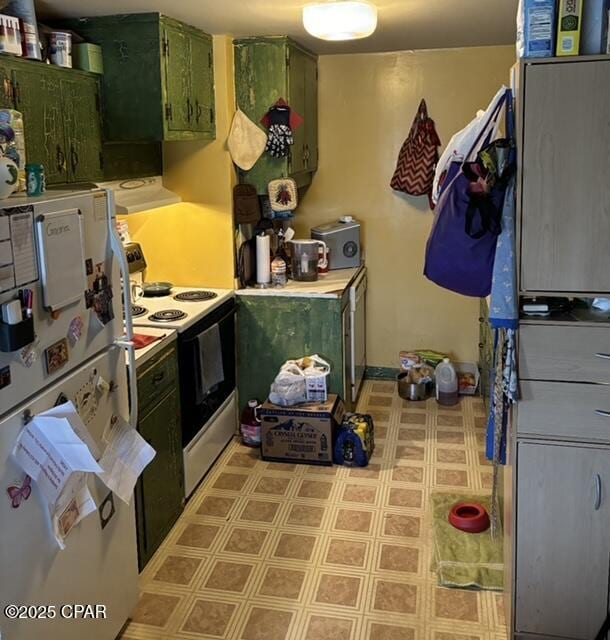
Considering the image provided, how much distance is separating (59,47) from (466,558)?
265 cm

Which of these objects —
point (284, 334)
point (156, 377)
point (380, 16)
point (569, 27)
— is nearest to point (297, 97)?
point (380, 16)

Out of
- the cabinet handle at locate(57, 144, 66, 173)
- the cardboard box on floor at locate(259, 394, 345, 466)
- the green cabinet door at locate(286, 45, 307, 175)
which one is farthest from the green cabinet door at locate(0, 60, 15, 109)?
the cardboard box on floor at locate(259, 394, 345, 466)

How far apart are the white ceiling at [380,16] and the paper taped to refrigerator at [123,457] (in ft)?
5.67

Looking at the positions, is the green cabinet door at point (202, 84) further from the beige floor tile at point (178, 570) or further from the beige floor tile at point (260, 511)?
the beige floor tile at point (178, 570)

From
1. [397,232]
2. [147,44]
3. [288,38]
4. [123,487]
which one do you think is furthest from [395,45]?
[123,487]

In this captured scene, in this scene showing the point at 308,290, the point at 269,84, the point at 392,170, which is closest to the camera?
the point at 269,84

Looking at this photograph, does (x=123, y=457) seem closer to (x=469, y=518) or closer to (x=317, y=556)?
(x=317, y=556)

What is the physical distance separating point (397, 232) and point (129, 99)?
7.37ft

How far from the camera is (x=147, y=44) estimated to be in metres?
3.08

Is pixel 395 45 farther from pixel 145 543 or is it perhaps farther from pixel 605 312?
pixel 145 543

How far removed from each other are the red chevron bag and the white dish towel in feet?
5.81

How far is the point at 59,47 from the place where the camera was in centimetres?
279

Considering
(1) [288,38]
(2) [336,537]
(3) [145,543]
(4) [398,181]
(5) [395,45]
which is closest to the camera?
(3) [145,543]

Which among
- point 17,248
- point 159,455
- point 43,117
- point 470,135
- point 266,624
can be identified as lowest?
point 266,624
